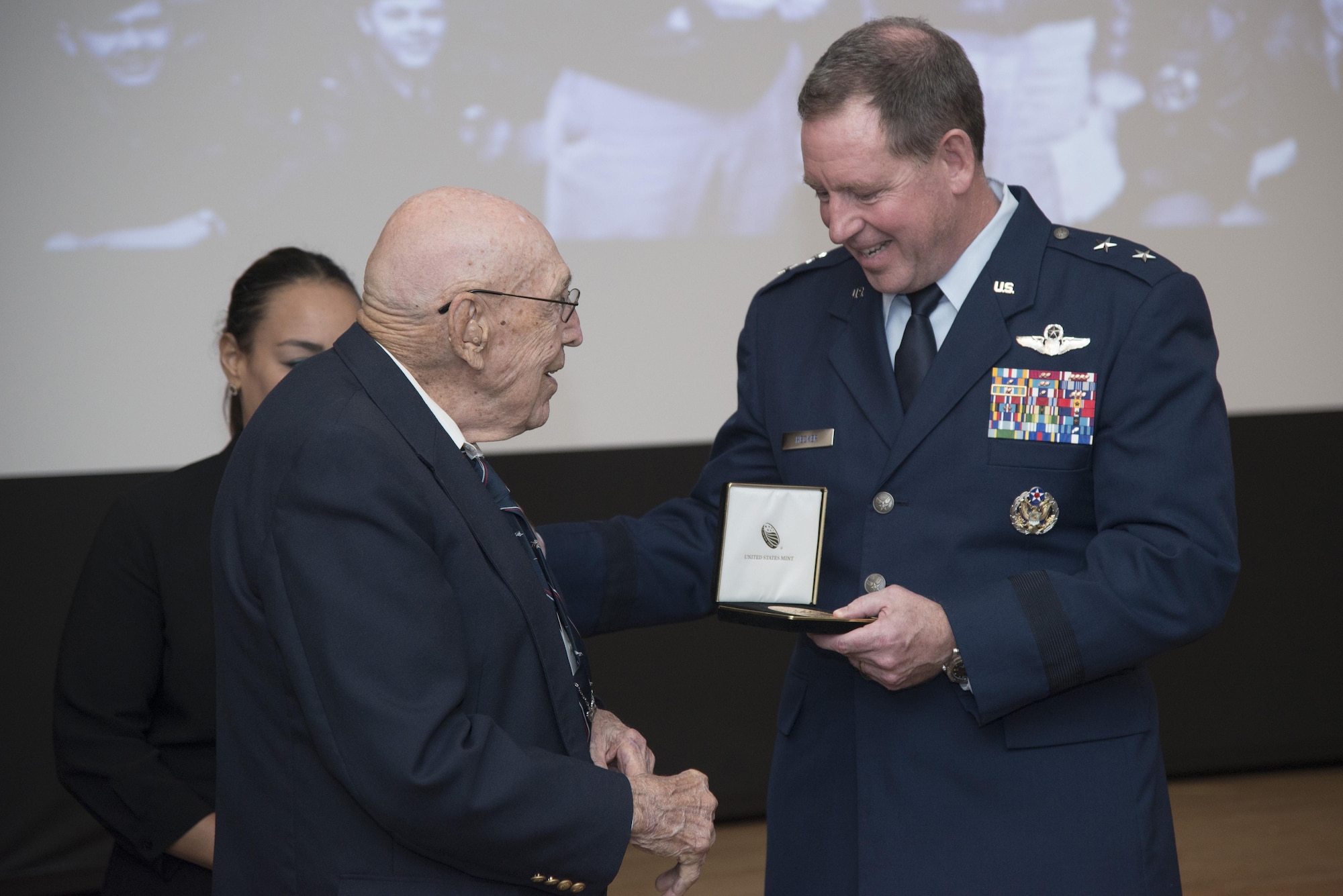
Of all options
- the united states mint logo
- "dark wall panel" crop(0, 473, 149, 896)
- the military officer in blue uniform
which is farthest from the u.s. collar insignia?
"dark wall panel" crop(0, 473, 149, 896)

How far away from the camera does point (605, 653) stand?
3.99m

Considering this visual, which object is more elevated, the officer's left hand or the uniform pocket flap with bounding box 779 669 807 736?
the officer's left hand

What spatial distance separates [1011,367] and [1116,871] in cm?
67

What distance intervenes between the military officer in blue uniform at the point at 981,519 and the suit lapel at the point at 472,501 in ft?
1.17

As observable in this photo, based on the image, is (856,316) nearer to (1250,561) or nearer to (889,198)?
(889,198)

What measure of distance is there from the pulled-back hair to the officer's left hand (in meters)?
1.15

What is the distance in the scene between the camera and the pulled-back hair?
210 cm

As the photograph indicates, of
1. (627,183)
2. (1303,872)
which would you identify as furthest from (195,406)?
(1303,872)

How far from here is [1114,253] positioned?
5.49ft

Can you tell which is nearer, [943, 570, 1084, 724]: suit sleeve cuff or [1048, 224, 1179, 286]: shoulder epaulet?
[943, 570, 1084, 724]: suit sleeve cuff

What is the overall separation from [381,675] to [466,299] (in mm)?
428

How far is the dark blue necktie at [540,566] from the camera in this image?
1.43 m

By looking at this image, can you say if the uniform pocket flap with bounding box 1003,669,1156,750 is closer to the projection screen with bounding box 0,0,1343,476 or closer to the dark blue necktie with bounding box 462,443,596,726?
the dark blue necktie with bounding box 462,443,596,726

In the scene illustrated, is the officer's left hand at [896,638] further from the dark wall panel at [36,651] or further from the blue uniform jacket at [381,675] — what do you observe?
the dark wall panel at [36,651]
